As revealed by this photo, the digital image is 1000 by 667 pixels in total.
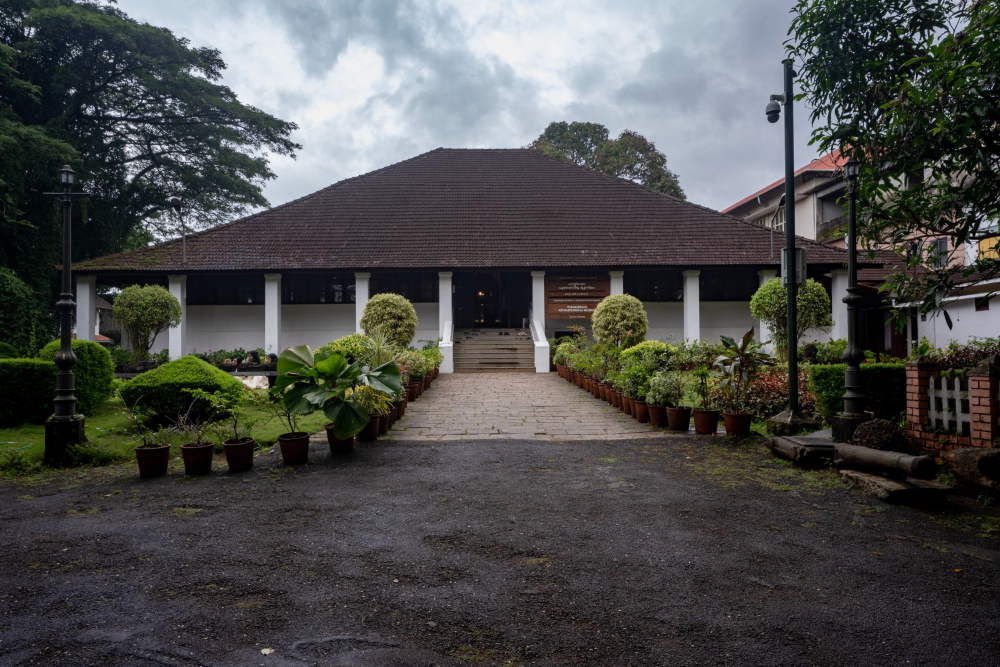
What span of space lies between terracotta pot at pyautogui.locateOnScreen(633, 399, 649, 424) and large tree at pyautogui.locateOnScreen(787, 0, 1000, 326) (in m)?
4.06

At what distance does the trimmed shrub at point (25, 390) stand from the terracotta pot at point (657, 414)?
962cm

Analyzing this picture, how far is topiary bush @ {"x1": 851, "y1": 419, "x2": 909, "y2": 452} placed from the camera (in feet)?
17.7

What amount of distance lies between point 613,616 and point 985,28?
5106 mm

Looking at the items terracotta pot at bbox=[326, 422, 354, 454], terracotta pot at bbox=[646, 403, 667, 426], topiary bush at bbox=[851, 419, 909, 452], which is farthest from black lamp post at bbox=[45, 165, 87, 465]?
topiary bush at bbox=[851, 419, 909, 452]

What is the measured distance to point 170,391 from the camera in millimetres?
7805

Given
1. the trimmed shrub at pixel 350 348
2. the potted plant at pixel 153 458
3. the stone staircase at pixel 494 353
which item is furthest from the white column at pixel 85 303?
the potted plant at pixel 153 458

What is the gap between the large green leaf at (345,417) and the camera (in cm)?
630

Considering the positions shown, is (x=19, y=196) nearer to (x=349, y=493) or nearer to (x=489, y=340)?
(x=489, y=340)

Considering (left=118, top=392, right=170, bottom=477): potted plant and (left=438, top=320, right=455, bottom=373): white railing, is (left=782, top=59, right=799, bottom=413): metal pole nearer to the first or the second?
(left=118, top=392, right=170, bottom=477): potted plant

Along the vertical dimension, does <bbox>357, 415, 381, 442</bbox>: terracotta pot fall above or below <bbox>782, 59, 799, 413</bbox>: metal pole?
below

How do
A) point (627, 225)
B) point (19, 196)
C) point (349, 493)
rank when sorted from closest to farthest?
1. point (349, 493)
2. point (19, 196)
3. point (627, 225)

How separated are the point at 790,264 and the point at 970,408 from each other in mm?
2813

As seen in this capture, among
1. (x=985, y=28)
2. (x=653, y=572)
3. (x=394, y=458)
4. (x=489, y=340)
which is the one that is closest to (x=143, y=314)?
(x=489, y=340)

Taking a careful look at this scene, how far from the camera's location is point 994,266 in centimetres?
482
